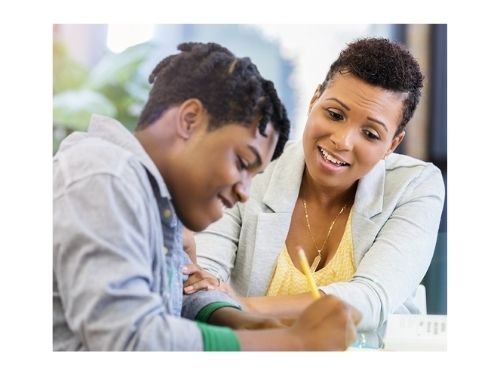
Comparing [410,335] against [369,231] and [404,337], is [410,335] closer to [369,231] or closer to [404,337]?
[404,337]

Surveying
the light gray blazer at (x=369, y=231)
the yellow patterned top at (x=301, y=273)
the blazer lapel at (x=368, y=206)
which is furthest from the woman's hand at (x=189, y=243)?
the blazer lapel at (x=368, y=206)

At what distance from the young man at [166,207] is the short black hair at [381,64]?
0.16 metres

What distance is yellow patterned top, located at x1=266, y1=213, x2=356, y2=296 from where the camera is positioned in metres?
1.27

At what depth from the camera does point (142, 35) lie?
125 centimetres

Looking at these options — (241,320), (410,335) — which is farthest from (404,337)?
(241,320)

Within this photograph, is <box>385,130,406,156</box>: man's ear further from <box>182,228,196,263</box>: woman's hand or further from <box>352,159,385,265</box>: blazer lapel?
→ <box>182,228,196,263</box>: woman's hand

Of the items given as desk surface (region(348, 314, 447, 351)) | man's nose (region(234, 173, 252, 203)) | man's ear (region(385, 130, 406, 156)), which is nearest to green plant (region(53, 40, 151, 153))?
man's nose (region(234, 173, 252, 203))

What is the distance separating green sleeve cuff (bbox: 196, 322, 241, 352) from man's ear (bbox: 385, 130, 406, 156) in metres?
0.43

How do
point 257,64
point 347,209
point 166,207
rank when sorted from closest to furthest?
point 166,207 → point 257,64 → point 347,209

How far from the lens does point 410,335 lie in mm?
1273

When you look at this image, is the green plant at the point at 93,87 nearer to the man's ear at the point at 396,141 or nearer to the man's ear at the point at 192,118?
the man's ear at the point at 192,118

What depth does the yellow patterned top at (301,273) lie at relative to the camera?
4.17 feet

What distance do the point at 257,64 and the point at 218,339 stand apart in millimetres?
445
